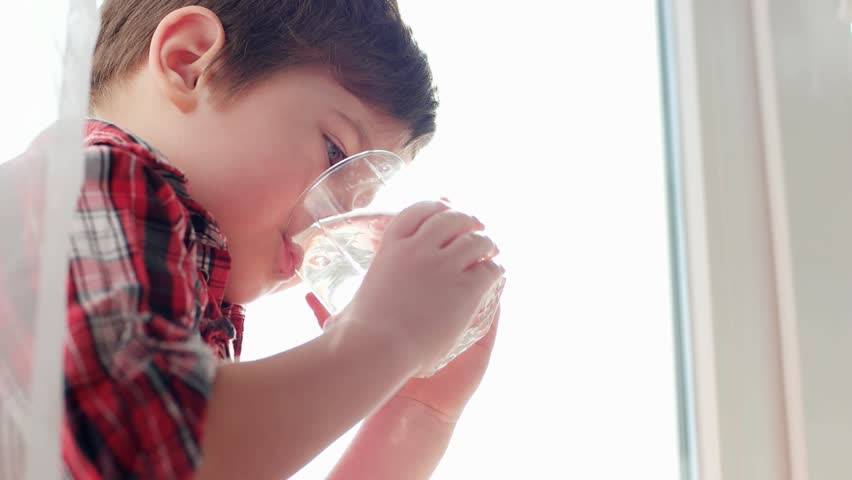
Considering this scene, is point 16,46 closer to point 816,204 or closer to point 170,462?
point 170,462

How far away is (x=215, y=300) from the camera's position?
654mm

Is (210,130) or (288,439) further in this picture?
(210,130)

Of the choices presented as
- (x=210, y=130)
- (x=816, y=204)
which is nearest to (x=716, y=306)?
(x=816, y=204)

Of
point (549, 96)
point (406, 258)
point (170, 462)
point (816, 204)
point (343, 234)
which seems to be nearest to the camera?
point (170, 462)

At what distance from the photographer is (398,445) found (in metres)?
0.78

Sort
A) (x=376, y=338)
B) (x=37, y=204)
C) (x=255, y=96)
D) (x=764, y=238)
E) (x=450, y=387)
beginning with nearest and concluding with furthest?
1. (x=37, y=204)
2. (x=376, y=338)
3. (x=255, y=96)
4. (x=450, y=387)
5. (x=764, y=238)

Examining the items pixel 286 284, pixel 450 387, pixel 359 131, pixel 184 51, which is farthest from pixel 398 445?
pixel 184 51

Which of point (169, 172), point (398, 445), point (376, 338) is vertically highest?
point (169, 172)

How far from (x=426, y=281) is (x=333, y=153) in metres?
0.18

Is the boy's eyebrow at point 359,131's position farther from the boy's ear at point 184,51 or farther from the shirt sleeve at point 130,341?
the shirt sleeve at point 130,341

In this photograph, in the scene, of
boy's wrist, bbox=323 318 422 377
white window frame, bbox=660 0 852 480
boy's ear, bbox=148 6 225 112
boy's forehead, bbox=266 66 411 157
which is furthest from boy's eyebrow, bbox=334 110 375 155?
white window frame, bbox=660 0 852 480

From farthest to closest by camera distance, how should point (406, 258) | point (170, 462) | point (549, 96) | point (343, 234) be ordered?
point (549, 96) < point (343, 234) < point (406, 258) < point (170, 462)

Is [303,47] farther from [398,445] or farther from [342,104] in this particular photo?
[398,445]

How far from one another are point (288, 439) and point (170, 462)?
7cm
